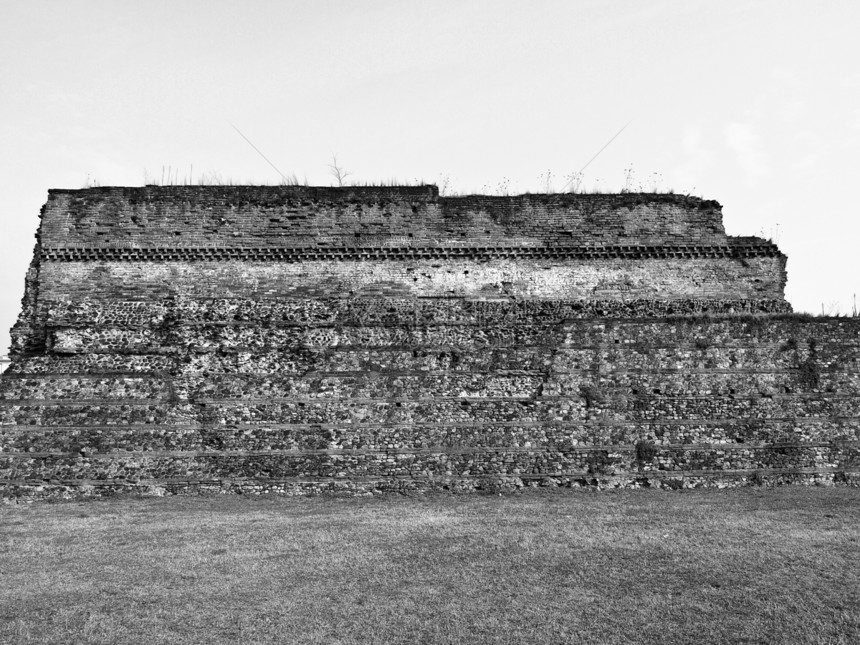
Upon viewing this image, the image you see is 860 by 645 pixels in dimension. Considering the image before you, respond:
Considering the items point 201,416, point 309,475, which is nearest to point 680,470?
point 309,475

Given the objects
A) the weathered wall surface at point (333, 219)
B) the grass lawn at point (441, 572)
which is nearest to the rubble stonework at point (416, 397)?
the grass lawn at point (441, 572)

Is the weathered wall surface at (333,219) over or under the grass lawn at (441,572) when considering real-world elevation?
over

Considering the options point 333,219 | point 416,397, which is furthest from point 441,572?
point 333,219

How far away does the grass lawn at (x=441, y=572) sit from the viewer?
6156mm

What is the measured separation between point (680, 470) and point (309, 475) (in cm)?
598

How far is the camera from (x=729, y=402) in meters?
13.3

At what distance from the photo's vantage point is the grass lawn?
6.16 meters

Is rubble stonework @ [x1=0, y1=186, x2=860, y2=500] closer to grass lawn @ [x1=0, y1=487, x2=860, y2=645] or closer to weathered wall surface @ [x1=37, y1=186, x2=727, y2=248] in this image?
grass lawn @ [x1=0, y1=487, x2=860, y2=645]

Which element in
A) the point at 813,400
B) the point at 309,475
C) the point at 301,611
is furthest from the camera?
the point at 813,400

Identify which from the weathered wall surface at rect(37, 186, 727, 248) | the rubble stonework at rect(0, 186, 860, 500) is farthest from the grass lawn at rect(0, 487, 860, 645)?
the weathered wall surface at rect(37, 186, 727, 248)

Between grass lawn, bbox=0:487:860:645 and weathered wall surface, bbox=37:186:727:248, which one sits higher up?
weathered wall surface, bbox=37:186:727:248

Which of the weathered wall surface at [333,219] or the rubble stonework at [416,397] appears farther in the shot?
the weathered wall surface at [333,219]

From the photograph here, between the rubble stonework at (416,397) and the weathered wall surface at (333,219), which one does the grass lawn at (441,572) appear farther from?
the weathered wall surface at (333,219)

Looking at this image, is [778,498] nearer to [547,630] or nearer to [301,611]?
[547,630]
